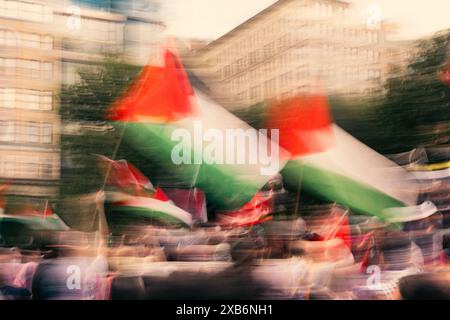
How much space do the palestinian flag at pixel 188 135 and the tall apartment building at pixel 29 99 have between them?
1.23ft

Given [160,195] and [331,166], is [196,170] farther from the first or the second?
[331,166]

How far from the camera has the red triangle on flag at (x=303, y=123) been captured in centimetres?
379

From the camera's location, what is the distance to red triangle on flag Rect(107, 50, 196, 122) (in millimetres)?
3754

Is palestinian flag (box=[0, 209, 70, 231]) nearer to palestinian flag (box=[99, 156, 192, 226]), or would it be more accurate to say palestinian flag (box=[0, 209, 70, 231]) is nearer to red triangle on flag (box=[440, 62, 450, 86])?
palestinian flag (box=[99, 156, 192, 226])

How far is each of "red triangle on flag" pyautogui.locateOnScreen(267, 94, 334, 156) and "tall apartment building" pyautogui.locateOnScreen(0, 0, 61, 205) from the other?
1.26 m

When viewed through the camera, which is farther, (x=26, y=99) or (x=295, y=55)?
(x=295, y=55)

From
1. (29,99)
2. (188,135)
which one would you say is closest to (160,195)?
(188,135)

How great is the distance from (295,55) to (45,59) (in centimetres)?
143

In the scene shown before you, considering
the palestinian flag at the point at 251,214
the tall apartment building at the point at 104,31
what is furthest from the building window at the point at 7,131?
the palestinian flag at the point at 251,214

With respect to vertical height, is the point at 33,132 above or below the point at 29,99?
below

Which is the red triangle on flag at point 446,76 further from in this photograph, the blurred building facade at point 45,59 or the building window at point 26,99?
the building window at point 26,99

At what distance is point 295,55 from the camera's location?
3826 millimetres

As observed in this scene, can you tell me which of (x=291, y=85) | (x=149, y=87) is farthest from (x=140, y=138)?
(x=291, y=85)

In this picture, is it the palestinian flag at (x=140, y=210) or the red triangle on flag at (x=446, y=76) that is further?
the red triangle on flag at (x=446, y=76)
